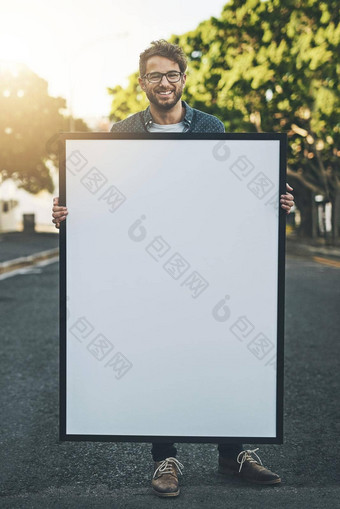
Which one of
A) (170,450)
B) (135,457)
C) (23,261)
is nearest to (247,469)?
(170,450)

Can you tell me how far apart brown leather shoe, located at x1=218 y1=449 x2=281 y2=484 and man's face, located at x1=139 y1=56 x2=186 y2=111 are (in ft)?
6.29

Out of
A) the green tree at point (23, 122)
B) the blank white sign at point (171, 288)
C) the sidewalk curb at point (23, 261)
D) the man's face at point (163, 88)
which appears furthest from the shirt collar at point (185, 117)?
the green tree at point (23, 122)

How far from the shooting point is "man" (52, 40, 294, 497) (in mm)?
3521

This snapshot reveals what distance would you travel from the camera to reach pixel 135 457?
401 centimetres

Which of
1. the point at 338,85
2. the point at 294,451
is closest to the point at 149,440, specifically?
the point at 294,451

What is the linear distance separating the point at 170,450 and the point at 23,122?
39233 millimetres

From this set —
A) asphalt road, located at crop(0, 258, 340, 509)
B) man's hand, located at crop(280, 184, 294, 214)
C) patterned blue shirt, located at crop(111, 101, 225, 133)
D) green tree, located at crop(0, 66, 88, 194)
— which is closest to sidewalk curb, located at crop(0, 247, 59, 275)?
asphalt road, located at crop(0, 258, 340, 509)

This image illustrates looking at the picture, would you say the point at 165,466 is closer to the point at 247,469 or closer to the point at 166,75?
the point at 247,469

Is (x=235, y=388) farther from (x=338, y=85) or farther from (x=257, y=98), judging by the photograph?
(x=257, y=98)

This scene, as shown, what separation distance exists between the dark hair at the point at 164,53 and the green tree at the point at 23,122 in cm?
3678

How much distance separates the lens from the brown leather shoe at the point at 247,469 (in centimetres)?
352

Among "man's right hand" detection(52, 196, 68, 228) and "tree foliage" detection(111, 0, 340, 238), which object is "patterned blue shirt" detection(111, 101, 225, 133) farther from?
"tree foliage" detection(111, 0, 340, 238)

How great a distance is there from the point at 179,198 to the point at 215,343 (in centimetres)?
74

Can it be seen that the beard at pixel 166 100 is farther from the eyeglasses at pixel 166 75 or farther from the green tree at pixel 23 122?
the green tree at pixel 23 122
